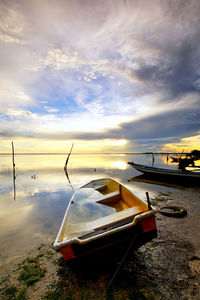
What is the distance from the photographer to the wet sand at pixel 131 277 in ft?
11.5

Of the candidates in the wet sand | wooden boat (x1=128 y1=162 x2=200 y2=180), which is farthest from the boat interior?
wooden boat (x1=128 y1=162 x2=200 y2=180)

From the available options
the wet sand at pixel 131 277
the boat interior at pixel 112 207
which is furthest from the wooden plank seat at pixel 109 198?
the wet sand at pixel 131 277

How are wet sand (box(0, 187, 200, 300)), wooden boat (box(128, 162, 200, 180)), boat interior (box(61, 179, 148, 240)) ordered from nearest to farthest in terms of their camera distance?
1. wet sand (box(0, 187, 200, 300))
2. boat interior (box(61, 179, 148, 240))
3. wooden boat (box(128, 162, 200, 180))

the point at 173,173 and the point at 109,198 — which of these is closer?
the point at 109,198

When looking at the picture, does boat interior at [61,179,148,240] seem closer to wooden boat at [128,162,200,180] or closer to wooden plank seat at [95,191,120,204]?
wooden plank seat at [95,191,120,204]

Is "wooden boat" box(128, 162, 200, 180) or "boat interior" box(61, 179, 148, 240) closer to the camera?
"boat interior" box(61, 179, 148, 240)

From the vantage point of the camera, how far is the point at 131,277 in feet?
12.9

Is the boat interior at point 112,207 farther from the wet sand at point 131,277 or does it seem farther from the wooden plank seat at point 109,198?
the wet sand at point 131,277

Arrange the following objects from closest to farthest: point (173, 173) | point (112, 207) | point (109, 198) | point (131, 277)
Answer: point (131, 277)
point (112, 207)
point (109, 198)
point (173, 173)

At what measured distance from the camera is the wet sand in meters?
3.49

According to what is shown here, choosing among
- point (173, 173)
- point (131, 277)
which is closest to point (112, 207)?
point (131, 277)

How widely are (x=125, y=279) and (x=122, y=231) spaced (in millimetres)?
1476

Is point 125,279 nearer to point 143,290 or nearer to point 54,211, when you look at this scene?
point 143,290

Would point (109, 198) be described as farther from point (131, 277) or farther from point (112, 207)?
point (131, 277)
